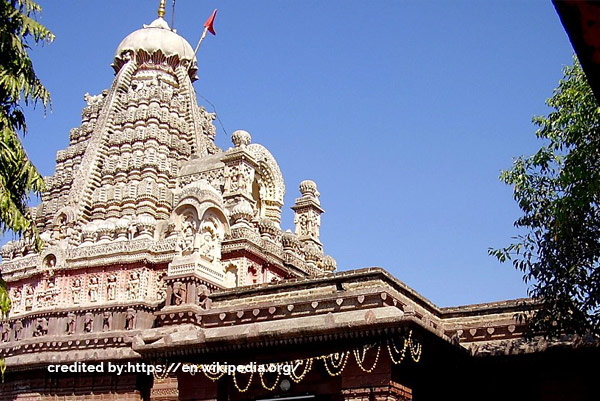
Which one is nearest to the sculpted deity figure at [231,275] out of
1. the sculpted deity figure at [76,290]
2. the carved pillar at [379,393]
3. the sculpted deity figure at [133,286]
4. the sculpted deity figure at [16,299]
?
the sculpted deity figure at [133,286]

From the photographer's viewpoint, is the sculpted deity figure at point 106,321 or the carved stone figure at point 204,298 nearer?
the carved stone figure at point 204,298

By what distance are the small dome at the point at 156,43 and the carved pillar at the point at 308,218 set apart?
955 centimetres

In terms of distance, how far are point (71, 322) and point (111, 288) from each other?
6.56ft

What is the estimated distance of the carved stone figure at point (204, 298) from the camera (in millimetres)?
17495

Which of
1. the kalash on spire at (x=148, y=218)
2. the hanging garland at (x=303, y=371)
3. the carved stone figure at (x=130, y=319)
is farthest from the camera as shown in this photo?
the carved stone figure at (x=130, y=319)

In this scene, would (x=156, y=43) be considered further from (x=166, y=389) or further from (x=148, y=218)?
(x=166, y=389)

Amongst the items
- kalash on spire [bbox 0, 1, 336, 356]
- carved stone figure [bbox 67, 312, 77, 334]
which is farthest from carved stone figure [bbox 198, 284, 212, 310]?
carved stone figure [bbox 67, 312, 77, 334]

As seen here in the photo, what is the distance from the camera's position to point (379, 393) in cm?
1316

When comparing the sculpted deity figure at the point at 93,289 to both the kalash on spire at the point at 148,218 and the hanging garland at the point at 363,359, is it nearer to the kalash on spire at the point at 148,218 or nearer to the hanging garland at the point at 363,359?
the kalash on spire at the point at 148,218

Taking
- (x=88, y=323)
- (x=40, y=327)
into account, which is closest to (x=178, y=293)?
(x=88, y=323)

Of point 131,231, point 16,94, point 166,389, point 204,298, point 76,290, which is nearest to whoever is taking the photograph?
point 16,94

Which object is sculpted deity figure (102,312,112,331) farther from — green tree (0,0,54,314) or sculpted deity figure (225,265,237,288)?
green tree (0,0,54,314)

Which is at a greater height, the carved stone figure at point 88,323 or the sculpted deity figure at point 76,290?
the sculpted deity figure at point 76,290

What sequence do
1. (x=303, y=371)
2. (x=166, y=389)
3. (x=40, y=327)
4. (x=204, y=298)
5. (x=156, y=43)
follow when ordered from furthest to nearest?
(x=156, y=43)
(x=40, y=327)
(x=204, y=298)
(x=166, y=389)
(x=303, y=371)
